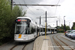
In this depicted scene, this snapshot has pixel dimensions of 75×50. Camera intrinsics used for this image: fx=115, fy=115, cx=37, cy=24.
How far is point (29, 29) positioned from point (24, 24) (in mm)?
897

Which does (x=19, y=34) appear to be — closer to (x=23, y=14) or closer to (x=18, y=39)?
(x=18, y=39)

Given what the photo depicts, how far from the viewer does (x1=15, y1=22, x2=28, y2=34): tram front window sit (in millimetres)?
14203

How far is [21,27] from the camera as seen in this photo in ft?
47.0

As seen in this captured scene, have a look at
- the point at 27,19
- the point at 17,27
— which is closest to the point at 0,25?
the point at 17,27

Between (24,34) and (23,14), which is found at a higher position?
(23,14)

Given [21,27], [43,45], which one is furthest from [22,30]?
[43,45]

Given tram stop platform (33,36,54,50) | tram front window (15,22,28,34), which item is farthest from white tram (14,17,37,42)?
tram stop platform (33,36,54,50)

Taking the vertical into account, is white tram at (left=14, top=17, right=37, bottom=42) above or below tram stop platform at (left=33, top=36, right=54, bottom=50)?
above

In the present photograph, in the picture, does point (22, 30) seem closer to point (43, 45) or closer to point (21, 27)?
point (21, 27)

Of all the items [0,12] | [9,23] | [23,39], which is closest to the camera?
[0,12]

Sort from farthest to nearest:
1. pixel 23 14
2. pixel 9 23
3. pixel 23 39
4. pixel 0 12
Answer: pixel 23 14
pixel 9 23
pixel 23 39
pixel 0 12

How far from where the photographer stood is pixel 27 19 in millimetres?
14602

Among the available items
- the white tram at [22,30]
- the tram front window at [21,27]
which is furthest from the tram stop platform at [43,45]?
the tram front window at [21,27]

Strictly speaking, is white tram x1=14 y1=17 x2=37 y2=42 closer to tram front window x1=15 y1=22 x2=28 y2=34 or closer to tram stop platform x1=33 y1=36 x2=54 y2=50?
tram front window x1=15 y1=22 x2=28 y2=34
